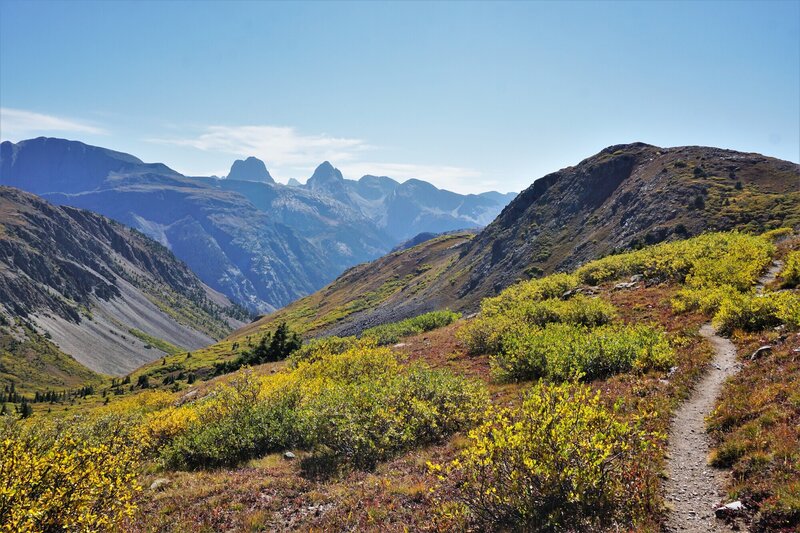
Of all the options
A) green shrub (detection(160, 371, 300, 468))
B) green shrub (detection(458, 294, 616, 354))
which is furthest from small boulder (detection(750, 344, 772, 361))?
green shrub (detection(160, 371, 300, 468))

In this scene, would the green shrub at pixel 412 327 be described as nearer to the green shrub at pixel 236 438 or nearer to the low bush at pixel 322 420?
the low bush at pixel 322 420

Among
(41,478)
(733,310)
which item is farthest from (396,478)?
(733,310)

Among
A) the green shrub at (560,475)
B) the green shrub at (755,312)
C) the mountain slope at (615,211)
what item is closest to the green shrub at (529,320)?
the green shrub at (755,312)

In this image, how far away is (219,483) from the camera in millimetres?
15859

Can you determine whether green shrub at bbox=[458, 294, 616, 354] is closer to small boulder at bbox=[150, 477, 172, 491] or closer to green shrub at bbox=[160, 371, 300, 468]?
green shrub at bbox=[160, 371, 300, 468]

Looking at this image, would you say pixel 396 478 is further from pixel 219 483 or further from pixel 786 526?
pixel 786 526

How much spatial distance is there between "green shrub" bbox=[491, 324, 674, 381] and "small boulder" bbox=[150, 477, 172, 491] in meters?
15.9

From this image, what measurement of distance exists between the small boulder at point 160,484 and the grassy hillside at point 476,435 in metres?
0.06

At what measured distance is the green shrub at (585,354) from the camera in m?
19.6

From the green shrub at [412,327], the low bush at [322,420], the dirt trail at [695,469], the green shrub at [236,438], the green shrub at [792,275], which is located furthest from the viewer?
the green shrub at [412,327]

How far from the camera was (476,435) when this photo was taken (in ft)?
33.9

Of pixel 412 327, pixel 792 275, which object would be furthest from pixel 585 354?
pixel 412 327

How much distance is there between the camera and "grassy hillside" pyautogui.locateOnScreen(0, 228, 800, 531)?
377 inches

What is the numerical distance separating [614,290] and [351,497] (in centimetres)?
3285
